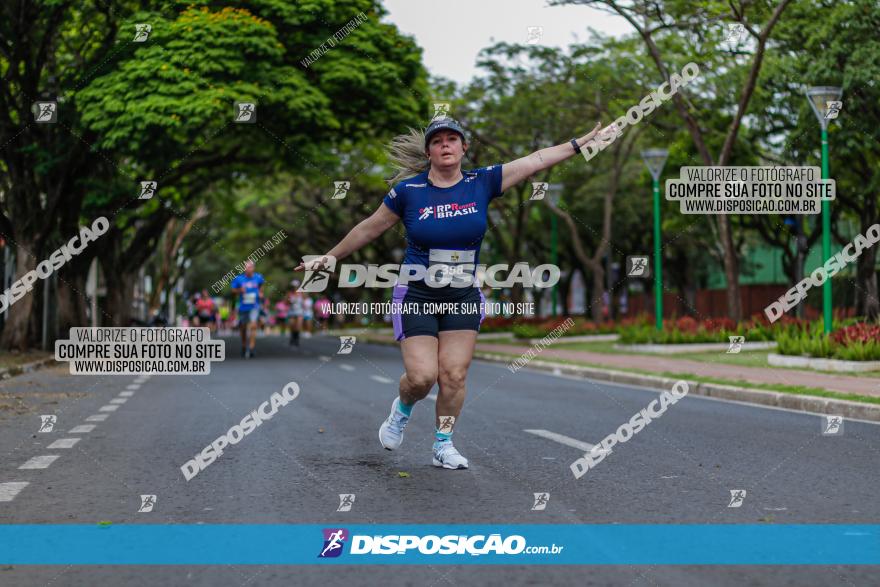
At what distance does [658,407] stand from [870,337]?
5.84m

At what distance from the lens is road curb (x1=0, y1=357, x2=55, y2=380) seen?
703 inches

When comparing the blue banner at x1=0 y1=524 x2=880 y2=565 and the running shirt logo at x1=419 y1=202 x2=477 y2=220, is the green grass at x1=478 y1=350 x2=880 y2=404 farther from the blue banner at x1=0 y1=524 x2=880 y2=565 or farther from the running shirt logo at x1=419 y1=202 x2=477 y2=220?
the blue banner at x1=0 y1=524 x2=880 y2=565

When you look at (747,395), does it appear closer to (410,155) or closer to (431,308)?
(431,308)

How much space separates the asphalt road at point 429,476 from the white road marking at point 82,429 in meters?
0.03

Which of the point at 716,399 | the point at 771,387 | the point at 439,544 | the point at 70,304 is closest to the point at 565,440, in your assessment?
the point at 439,544

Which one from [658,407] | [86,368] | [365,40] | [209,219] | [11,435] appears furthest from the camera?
[209,219]

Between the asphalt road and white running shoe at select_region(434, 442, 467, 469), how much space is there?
72mm

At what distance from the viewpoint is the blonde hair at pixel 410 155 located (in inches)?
280

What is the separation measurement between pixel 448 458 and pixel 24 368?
14.2 m

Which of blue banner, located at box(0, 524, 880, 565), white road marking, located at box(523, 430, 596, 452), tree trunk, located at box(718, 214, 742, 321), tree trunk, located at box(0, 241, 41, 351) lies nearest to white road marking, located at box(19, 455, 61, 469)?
blue banner, located at box(0, 524, 880, 565)

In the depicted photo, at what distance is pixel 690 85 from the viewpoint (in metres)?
31.6

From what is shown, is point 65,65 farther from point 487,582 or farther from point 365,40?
point 487,582

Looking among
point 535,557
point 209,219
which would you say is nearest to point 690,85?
point 209,219

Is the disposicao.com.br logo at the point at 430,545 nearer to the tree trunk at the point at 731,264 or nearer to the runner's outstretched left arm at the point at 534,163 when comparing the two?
the runner's outstretched left arm at the point at 534,163
